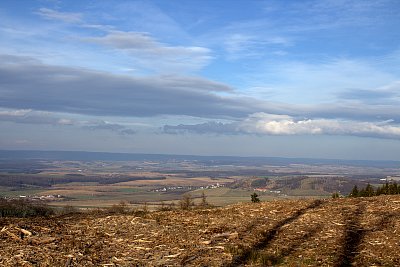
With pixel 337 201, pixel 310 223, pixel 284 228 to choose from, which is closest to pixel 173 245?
pixel 284 228

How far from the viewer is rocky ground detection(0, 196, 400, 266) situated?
816cm

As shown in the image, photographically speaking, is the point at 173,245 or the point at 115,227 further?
the point at 115,227

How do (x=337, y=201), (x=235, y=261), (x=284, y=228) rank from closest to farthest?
(x=235, y=261), (x=284, y=228), (x=337, y=201)

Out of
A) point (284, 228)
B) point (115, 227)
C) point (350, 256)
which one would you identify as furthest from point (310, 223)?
point (115, 227)

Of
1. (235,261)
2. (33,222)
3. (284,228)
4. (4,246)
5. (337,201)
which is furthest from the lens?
(337,201)

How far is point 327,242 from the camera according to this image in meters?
9.37

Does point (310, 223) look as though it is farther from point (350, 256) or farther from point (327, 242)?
Answer: point (350, 256)

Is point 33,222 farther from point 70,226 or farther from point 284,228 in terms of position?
point 284,228

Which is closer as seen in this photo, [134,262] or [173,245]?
[134,262]

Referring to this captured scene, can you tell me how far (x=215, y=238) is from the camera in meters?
9.91

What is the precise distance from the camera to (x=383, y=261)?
26.3ft

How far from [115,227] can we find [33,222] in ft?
8.09

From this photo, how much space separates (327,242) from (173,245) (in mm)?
3488

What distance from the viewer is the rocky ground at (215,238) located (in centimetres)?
816
